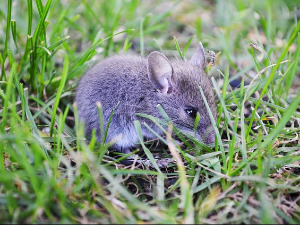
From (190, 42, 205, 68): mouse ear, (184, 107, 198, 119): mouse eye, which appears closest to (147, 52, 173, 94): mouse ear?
(184, 107, 198, 119): mouse eye

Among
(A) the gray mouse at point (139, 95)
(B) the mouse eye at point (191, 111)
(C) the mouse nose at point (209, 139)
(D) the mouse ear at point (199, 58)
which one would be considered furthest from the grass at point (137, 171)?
(D) the mouse ear at point (199, 58)

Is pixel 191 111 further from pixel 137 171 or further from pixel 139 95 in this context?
pixel 137 171

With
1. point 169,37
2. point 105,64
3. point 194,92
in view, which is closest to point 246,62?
point 169,37

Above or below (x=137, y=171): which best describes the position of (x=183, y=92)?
above

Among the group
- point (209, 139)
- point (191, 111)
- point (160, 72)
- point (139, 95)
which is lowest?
point (209, 139)

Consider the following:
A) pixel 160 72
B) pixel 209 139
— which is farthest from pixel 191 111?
pixel 160 72

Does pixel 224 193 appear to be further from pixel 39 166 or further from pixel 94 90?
pixel 94 90

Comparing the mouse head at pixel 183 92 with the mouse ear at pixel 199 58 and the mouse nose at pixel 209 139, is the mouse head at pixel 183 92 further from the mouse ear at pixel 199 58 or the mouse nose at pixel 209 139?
the mouse ear at pixel 199 58

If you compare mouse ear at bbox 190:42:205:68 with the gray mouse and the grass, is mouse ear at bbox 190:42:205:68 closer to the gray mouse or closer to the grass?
the gray mouse

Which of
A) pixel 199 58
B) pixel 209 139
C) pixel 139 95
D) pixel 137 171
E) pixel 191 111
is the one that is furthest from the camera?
pixel 199 58
